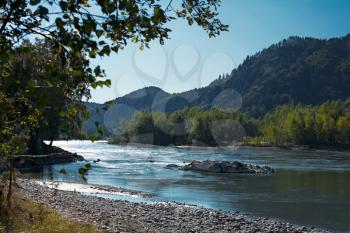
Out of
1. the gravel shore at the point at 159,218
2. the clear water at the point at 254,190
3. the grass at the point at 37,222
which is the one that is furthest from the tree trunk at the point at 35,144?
the grass at the point at 37,222

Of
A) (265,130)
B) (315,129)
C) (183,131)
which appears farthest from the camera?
(183,131)

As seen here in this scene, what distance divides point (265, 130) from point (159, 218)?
160003 mm

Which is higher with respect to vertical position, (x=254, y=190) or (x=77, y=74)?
(x=77, y=74)

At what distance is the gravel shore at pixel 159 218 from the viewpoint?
72.6ft

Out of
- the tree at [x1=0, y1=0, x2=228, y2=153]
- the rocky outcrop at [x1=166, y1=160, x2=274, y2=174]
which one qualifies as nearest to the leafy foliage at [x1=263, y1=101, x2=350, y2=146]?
the rocky outcrop at [x1=166, y1=160, x2=274, y2=174]

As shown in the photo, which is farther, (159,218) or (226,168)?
(226,168)

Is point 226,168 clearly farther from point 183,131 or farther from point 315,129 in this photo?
point 183,131

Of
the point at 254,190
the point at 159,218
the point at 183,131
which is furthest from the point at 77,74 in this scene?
the point at 183,131

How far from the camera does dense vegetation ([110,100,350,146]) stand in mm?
146750

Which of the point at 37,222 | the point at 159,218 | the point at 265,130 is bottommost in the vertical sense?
the point at 159,218

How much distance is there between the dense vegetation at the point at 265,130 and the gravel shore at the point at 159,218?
12226 centimetres

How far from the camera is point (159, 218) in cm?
2558

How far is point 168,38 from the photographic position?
4.59m

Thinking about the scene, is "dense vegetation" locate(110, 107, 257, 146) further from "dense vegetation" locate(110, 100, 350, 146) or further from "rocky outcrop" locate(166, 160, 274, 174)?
"rocky outcrop" locate(166, 160, 274, 174)
